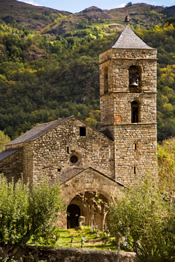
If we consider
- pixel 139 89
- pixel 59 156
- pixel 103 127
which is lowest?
pixel 59 156

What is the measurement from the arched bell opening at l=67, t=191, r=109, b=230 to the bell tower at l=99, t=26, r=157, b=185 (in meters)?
2.67

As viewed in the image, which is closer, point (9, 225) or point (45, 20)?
point (9, 225)

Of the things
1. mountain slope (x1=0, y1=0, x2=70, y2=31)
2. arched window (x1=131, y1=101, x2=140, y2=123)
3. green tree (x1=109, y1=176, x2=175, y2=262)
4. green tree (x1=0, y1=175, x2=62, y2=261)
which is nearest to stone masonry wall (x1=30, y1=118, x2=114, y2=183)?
arched window (x1=131, y1=101, x2=140, y2=123)

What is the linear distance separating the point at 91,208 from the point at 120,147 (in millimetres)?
4169

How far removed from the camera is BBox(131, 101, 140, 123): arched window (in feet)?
88.6

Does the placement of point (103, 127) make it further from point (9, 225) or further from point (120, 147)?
point (9, 225)

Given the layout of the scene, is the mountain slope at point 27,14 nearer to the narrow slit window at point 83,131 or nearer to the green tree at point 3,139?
the green tree at point 3,139

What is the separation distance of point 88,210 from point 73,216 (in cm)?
116

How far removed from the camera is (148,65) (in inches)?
1059

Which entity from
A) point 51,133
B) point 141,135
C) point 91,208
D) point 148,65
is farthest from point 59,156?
point 148,65

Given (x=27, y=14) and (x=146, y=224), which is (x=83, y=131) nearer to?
(x=146, y=224)

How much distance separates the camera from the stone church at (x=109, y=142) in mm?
24516

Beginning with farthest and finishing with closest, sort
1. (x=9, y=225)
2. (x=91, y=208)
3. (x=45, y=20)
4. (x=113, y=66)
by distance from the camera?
(x=45, y=20) < (x=113, y=66) < (x=91, y=208) < (x=9, y=225)

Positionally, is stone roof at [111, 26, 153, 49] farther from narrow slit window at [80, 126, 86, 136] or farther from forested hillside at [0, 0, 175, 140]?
forested hillside at [0, 0, 175, 140]
